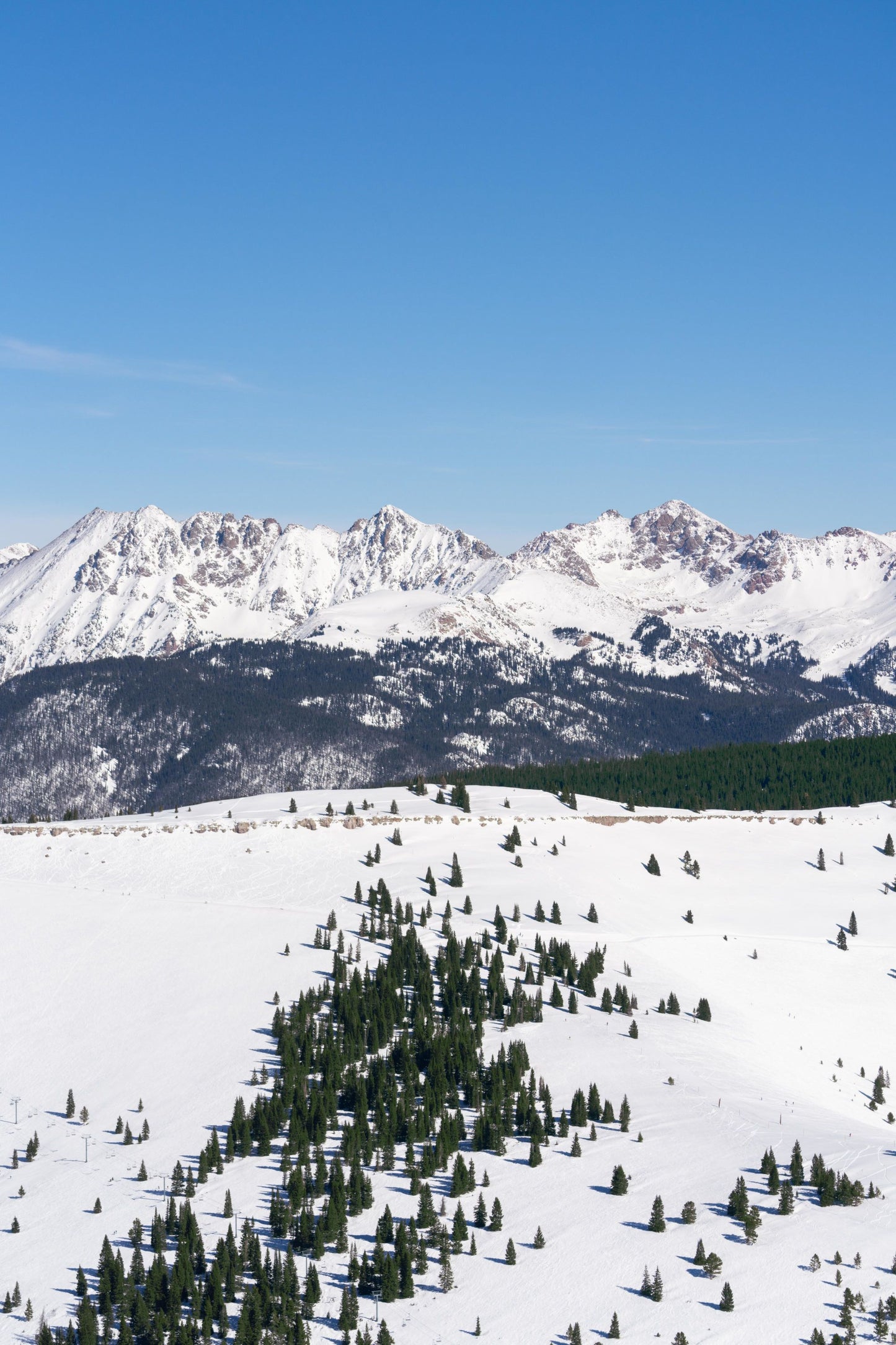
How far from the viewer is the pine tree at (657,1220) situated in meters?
79.2

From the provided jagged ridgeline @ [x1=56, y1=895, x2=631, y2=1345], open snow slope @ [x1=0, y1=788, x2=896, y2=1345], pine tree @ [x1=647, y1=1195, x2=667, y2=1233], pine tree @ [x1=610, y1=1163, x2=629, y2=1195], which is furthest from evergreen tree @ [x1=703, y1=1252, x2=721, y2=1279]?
pine tree @ [x1=610, y1=1163, x2=629, y2=1195]

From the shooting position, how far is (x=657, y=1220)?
260 feet

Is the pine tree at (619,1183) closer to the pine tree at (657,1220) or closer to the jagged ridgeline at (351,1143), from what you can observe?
the pine tree at (657,1220)

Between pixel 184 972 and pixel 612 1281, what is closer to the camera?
pixel 612 1281

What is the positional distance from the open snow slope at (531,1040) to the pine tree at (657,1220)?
0.85 meters

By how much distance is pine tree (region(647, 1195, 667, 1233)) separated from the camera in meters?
79.2

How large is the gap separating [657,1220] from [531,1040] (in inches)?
1482

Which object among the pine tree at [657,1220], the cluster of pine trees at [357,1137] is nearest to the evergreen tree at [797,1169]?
the pine tree at [657,1220]

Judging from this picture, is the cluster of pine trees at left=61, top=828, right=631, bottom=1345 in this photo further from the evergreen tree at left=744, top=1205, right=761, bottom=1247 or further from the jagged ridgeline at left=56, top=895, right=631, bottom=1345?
the evergreen tree at left=744, top=1205, right=761, bottom=1247

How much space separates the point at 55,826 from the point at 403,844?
4737cm

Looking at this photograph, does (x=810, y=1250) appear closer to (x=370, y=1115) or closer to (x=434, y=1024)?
(x=370, y=1115)

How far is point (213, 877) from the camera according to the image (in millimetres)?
161875

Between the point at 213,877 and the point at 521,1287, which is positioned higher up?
the point at 213,877

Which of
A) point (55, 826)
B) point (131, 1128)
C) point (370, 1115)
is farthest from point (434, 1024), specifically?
point (55, 826)
